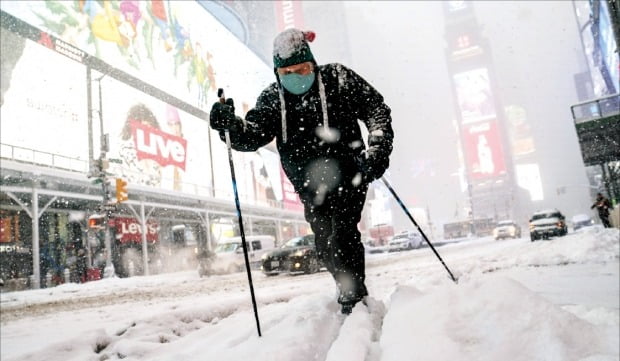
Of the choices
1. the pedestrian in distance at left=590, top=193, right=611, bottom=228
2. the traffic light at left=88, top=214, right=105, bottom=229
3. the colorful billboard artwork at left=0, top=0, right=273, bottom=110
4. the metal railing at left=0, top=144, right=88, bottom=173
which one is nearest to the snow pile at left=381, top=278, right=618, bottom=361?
the traffic light at left=88, top=214, right=105, bottom=229

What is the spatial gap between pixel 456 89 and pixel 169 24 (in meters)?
134

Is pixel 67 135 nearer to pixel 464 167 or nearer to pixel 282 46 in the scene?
pixel 282 46

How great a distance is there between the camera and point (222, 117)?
2.22 m

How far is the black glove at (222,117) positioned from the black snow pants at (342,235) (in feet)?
1.95

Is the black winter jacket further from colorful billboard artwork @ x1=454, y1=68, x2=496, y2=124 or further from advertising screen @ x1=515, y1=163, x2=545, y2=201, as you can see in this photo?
advertising screen @ x1=515, y1=163, x2=545, y2=201

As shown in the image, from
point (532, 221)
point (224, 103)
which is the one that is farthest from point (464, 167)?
point (224, 103)

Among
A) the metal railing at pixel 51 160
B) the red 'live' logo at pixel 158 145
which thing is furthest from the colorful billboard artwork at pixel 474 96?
the metal railing at pixel 51 160

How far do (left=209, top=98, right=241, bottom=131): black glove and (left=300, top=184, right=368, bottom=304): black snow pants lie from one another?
595 millimetres

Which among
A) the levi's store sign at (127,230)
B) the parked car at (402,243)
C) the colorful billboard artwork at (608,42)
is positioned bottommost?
the parked car at (402,243)

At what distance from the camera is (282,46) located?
244 centimetres

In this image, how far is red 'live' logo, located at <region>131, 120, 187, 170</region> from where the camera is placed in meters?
26.1

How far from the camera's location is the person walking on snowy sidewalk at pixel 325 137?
2289 millimetres

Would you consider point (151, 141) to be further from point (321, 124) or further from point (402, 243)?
point (321, 124)

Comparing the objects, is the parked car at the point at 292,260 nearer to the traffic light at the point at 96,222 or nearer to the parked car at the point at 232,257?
the parked car at the point at 232,257
